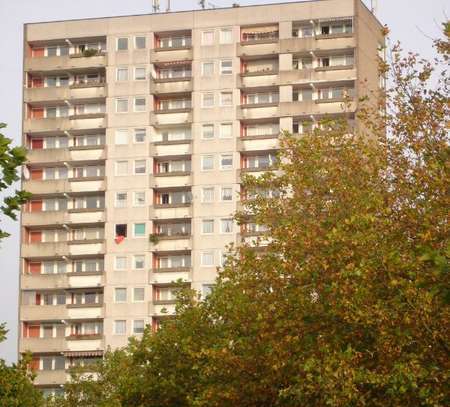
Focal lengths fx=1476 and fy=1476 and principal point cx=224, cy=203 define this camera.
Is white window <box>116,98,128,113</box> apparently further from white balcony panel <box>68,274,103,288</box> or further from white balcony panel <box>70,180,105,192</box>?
white balcony panel <box>68,274,103,288</box>

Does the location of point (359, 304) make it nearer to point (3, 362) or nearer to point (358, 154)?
point (358, 154)

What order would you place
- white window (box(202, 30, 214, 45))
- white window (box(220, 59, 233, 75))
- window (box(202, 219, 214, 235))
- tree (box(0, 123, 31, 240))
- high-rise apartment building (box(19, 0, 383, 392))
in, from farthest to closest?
white window (box(202, 30, 214, 45))
white window (box(220, 59, 233, 75))
high-rise apartment building (box(19, 0, 383, 392))
window (box(202, 219, 214, 235))
tree (box(0, 123, 31, 240))

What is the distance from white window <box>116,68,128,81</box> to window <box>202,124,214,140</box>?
8212 millimetres

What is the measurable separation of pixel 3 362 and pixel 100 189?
70.4 m

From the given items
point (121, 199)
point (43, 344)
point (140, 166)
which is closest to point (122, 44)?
point (140, 166)

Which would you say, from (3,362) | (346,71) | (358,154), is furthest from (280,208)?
(346,71)

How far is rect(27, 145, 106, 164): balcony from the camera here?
125812 millimetres

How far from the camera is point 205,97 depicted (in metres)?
124

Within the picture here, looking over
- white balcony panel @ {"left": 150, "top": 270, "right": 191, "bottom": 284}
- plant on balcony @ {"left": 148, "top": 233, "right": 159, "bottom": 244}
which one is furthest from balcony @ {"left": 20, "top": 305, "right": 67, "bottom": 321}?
plant on balcony @ {"left": 148, "top": 233, "right": 159, "bottom": 244}

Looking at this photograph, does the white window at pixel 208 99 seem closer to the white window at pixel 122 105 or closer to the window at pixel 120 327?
the white window at pixel 122 105

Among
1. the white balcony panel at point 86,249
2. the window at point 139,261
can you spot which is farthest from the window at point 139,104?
the window at point 139,261

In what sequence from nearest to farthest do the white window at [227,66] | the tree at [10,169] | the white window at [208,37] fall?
1. the tree at [10,169]
2. the white window at [227,66]
3. the white window at [208,37]

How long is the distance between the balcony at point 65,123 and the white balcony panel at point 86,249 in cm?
1016

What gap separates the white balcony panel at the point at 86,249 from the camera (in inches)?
4877
